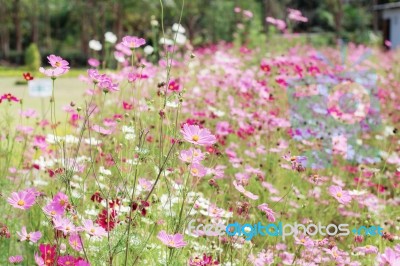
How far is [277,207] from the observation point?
A: 11.7ft

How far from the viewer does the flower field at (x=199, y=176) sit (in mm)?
2096

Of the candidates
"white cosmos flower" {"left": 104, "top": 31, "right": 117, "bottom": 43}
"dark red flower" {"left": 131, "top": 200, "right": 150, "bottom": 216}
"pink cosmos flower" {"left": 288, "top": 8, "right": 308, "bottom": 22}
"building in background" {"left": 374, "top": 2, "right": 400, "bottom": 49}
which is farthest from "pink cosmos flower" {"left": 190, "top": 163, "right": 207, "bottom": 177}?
"building in background" {"left": 374, "top": 2, "right": 400, "bottom": 49}

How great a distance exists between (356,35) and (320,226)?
25.5 meters

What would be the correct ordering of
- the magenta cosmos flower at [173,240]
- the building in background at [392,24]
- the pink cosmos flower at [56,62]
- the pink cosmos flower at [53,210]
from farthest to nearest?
the building in background at [392,24]
the pink cosmos flower at [56,62]
the pink cosmos flower at [53,210]
the magenta cosmos flower at [173,240]

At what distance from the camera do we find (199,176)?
7.25ft

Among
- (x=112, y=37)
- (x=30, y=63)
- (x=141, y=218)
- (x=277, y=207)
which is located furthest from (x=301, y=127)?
(x=30, y=63)

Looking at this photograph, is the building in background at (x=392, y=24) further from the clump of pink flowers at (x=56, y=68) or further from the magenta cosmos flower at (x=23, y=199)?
the magenta cosmos flower at (x=23, y=199)

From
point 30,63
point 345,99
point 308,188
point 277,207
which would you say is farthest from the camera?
point 30,63

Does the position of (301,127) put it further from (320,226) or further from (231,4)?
(231,4)

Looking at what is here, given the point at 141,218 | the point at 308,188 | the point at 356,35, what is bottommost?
the point at 356,35

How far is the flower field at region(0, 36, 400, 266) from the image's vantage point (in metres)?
2.10

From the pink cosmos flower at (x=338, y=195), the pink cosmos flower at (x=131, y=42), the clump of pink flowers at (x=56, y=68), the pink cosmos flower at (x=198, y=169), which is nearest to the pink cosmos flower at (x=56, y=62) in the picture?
the clump of pink flowers at (x=56, y=68)

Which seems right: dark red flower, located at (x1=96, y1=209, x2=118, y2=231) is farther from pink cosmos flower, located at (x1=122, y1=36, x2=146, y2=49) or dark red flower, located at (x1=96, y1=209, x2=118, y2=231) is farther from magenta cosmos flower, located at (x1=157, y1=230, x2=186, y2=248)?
pink cosmos flower, located at (x1=122, y1=36, x2=146, y2=49)

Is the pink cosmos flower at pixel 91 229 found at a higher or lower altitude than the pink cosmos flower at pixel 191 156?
lower
